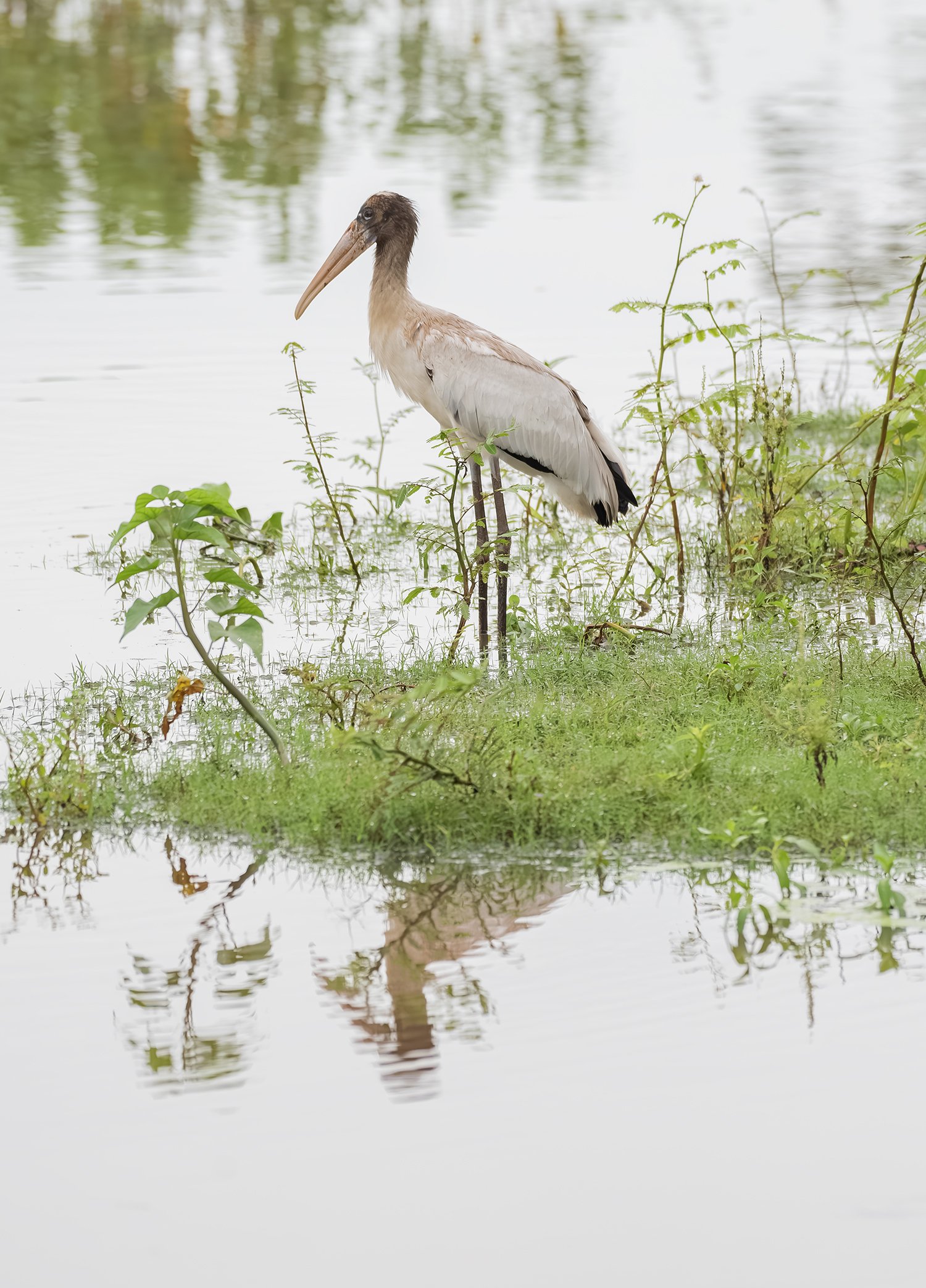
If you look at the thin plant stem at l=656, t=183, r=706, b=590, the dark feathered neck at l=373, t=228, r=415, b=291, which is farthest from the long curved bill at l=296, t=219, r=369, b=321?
the thin plant stem at l=656, t=183, r=706, b=590

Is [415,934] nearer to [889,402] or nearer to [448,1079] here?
[448,1079]

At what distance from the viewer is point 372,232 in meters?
7.84

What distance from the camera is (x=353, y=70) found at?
24.5m

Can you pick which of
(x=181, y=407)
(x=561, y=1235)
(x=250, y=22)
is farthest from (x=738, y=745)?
(x=250, y=22)

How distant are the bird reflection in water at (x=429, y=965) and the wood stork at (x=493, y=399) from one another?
243cm

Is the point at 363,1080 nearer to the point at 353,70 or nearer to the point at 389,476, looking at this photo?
the point at 389,476

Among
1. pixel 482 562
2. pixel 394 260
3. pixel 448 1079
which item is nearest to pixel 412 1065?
pixel 448 1079

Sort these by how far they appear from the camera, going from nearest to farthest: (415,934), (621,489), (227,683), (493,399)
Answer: (415,934) < (227,683) < (493,399) < (621,489)

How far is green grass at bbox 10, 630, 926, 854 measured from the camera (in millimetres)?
4918

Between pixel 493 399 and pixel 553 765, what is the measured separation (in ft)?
7.97

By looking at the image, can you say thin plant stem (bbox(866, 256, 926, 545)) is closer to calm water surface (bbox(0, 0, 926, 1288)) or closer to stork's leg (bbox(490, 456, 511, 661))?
stork's leg (bbox(490, 456, 511, 661))

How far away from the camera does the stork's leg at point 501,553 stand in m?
6.90

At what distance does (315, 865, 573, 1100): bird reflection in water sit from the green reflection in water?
1079cm

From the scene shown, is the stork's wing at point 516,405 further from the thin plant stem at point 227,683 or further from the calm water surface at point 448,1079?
the calm water surface at point 448,1079
